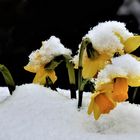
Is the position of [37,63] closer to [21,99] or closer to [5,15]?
[21,99]

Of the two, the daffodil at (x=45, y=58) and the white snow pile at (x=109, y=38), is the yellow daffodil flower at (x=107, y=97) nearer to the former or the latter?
the white snow pile at (x=109, y=38)

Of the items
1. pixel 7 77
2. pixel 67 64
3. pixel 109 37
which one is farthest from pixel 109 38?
pixel 7 77

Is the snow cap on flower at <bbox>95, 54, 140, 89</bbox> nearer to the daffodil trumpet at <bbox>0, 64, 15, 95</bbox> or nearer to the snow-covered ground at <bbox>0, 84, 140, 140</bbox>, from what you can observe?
the snow-covered ground at <bbox>0, 84, 140, 140</bbox>

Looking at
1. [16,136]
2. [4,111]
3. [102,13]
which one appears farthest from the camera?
[102,13]

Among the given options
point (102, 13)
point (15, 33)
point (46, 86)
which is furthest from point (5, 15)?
point (46, 86)

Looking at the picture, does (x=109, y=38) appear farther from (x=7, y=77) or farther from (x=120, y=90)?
(x=7, y=77)

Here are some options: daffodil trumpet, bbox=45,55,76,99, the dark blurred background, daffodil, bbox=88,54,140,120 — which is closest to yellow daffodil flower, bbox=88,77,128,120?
daffodil, bbox=88,54,140,120
